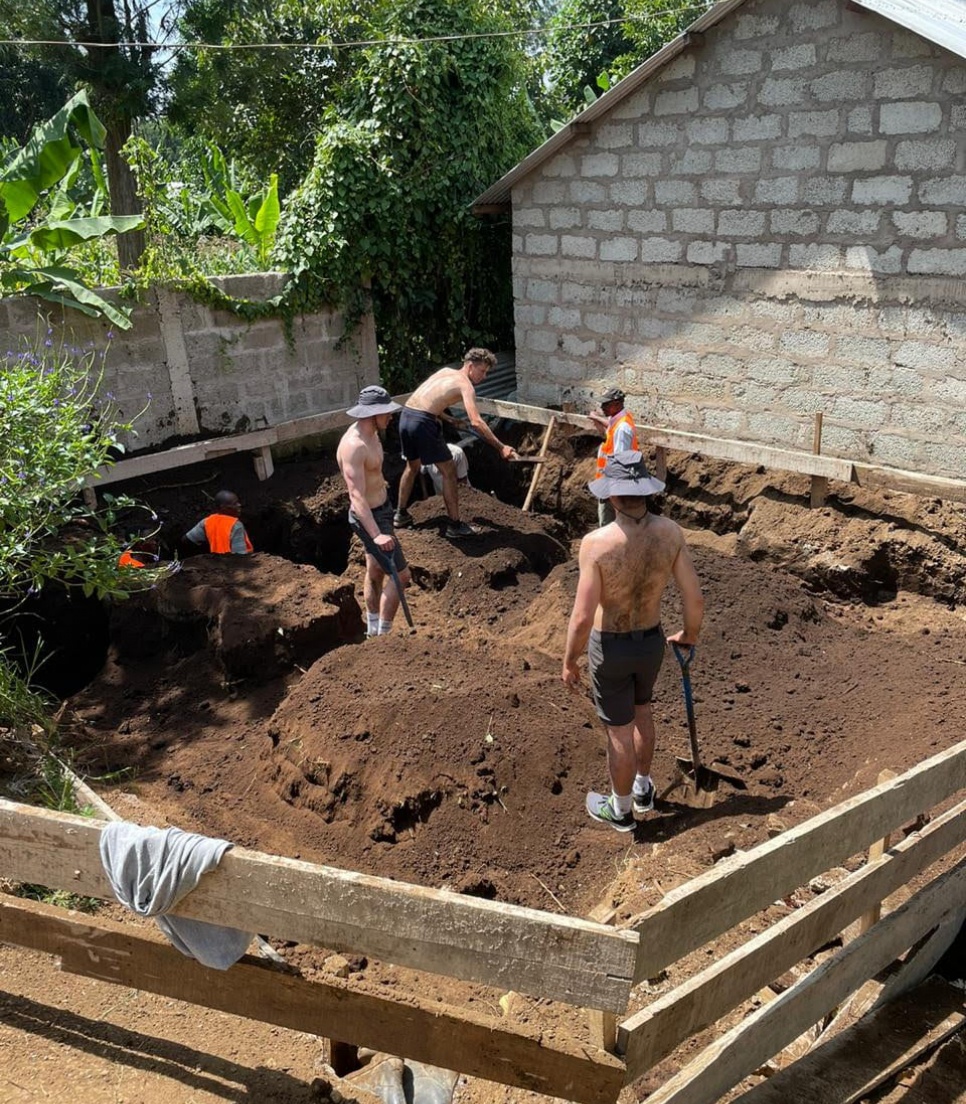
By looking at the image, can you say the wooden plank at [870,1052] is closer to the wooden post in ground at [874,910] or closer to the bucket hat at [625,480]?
the wooden post in ground at [874,910]

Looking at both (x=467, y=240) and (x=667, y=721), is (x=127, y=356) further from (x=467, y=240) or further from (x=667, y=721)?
(x=667, y=721)

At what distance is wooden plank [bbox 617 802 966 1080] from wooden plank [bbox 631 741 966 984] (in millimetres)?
129

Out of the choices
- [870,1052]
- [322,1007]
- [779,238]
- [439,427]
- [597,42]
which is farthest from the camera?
[597,42]

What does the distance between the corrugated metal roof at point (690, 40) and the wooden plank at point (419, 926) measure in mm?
7594

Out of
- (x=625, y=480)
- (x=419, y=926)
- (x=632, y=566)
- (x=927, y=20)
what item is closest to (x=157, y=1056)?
(x=419, y=926)

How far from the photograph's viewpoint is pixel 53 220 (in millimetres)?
9555

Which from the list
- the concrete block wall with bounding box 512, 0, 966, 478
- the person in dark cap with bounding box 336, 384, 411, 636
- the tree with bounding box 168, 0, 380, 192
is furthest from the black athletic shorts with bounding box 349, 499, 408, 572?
the tree with bounding box 168, 0, 380, 192

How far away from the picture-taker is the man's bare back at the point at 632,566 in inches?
200

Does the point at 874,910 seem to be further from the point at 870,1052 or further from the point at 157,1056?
the point at 157,1056

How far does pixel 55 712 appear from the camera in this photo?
731 cm

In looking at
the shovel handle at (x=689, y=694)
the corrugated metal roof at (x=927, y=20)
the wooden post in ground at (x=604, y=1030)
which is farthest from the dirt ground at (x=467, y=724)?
the corrugated metal roof at (x=927, y=20)

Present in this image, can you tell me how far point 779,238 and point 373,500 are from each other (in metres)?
4.67

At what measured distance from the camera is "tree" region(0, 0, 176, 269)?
570 inches

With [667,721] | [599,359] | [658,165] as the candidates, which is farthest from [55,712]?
[658,165]
